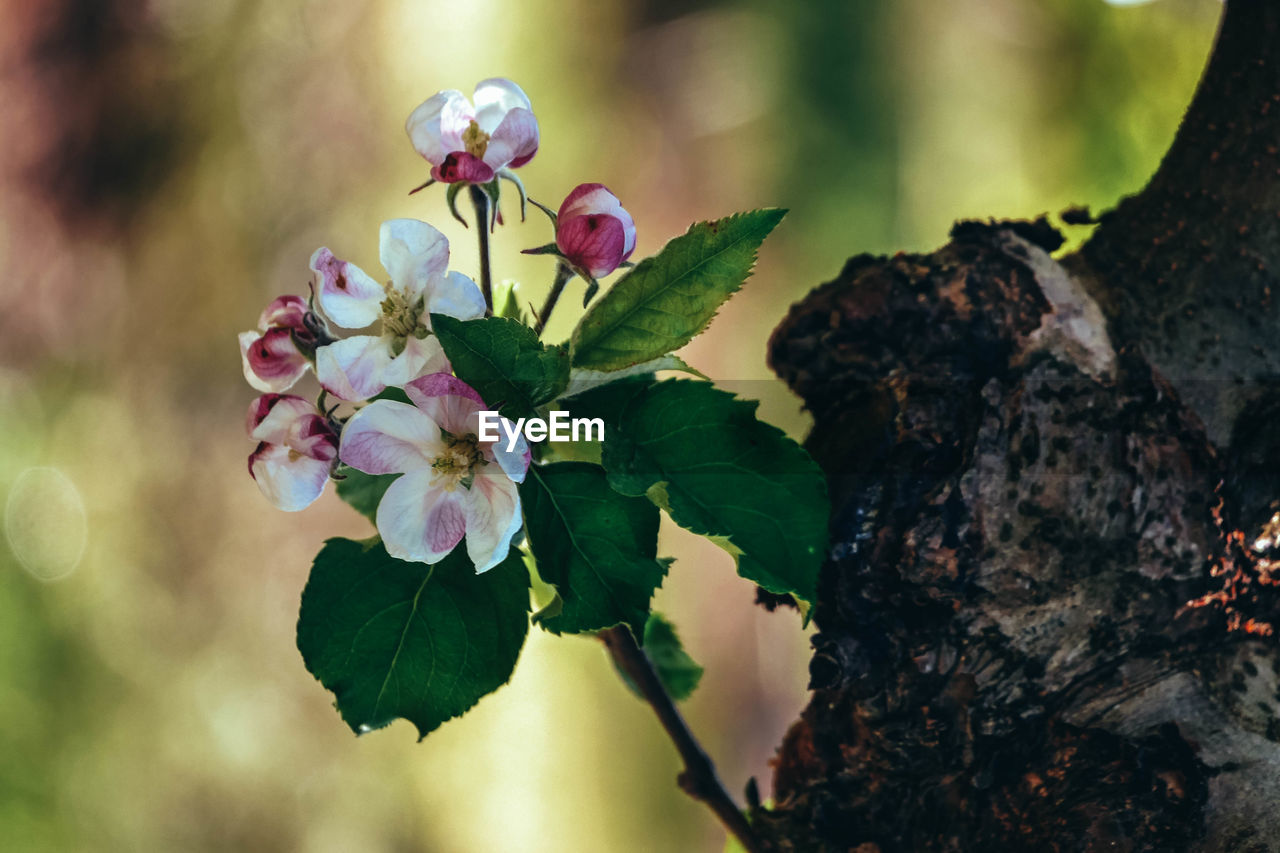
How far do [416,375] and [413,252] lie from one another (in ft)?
0.14

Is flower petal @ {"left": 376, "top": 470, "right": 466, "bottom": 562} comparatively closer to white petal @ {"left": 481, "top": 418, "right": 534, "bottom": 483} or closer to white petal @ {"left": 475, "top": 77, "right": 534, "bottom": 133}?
white petal @ {"left": 481, "top": 418, "right": 534, "bottom": 483}

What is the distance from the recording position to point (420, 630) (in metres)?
0.32

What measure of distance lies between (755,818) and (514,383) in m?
0.26

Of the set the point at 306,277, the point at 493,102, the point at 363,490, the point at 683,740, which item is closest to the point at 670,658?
the point at 683,740

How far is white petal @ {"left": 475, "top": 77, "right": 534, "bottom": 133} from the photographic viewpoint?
336mm

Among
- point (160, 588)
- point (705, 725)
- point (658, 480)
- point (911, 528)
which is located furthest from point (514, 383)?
point (160, 588)

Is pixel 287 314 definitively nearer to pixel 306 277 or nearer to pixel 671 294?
pixel 671 294

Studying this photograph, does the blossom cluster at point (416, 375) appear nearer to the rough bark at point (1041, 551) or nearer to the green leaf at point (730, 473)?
the green leaf at point (730, 473)

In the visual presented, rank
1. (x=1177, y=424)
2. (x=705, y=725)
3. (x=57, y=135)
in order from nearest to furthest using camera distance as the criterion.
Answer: (x=1177, y=424)
(x=705, y=725)
(x=57, y=135)

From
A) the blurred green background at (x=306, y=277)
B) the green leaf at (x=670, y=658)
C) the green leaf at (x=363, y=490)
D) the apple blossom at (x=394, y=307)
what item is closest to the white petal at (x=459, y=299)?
the apple blossom at (x=394, y=307)

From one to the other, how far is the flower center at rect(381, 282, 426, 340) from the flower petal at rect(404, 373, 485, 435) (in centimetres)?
3

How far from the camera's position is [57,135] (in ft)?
4.36

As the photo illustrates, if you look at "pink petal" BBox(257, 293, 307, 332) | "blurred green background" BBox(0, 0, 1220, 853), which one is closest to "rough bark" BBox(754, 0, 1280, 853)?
"pink petal" BBox(257, 293, 307, 332)

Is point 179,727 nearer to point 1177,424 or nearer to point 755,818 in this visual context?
point 755,818
